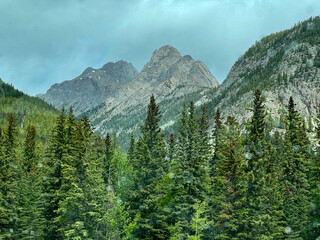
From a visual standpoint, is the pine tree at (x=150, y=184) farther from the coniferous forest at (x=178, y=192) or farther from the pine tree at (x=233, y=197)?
the pine tree at (x=233, y=197)

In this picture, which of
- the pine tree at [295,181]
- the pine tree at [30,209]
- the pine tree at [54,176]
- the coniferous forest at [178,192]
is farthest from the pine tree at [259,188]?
the pine tree at [30,209]

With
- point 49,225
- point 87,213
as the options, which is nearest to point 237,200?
point 87,213

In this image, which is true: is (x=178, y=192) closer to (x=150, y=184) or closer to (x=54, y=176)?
(x=150, y=184)

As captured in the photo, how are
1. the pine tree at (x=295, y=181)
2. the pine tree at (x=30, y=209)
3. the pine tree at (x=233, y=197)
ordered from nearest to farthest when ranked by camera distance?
1. the pine tree at (x=233, y=197)
2. the pine tree at (x=295, y=181)
3. the pine tree at (x=30, y=209)

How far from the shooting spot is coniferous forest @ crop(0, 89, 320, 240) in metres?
25.7

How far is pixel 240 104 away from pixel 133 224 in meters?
174

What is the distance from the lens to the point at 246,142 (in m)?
27.3

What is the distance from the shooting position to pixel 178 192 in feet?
98.2

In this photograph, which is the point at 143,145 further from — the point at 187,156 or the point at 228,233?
the point at 228,233

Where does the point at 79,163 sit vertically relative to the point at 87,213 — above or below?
above

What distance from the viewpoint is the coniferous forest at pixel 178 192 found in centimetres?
2567

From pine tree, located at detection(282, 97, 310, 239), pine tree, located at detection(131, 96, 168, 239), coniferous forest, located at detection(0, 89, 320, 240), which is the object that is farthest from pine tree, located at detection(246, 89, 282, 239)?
pine tree, located at detection(131, 96, 168, 239)

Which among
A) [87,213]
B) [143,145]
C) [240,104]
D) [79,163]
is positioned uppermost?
[240,104]

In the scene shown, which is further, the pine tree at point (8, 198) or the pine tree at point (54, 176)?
the pine tree at point (8, 198)
